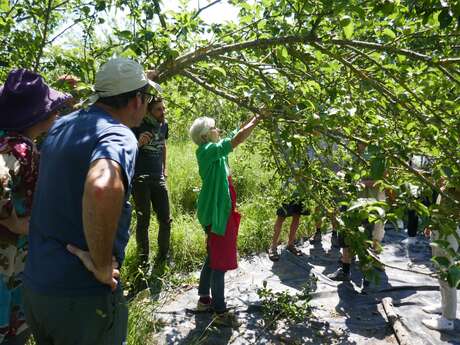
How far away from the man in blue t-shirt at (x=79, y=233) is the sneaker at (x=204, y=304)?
7.51ft

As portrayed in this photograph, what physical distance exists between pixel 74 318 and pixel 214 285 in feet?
7.39

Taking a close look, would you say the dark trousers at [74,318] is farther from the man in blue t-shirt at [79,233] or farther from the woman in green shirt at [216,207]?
the woman in green shirt at [216,207]

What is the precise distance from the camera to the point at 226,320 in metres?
3.66

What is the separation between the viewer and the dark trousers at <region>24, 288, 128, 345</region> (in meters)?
1.45

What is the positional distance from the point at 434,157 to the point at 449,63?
52 cm

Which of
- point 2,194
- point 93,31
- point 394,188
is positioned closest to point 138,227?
point 93,31

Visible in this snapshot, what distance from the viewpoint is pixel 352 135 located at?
2.09 m

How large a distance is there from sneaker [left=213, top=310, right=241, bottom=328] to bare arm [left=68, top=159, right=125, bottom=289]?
2373 millimetres

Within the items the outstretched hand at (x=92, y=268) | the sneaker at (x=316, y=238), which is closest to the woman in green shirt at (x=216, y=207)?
the outstretched hand at (x=92, y=268)

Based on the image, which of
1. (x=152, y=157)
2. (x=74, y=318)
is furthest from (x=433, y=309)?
(x=74, y=318)

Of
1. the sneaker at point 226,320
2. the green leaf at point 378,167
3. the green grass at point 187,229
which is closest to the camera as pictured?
the green leaf at point 378,167

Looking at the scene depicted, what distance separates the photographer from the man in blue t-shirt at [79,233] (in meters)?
1.33

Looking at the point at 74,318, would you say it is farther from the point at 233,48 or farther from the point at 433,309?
the point at 433,309

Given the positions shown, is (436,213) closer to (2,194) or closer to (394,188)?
(394,188)
